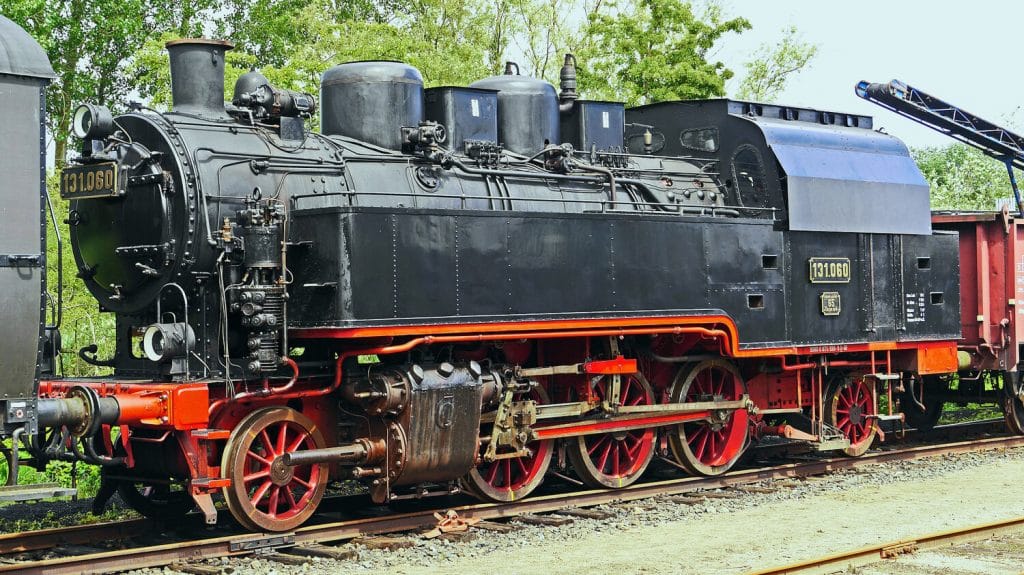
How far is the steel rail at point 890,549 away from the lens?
24.8ft

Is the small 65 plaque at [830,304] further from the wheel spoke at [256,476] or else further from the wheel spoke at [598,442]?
the wheel spoke at [256,476]

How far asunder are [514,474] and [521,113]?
3456 millimetres

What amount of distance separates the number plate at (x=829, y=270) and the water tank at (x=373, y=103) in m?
4.50

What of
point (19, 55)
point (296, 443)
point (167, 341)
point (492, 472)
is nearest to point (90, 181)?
point (167, 341)

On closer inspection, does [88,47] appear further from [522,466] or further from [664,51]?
[522,466]

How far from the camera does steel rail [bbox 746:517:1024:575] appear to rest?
24.8 feet

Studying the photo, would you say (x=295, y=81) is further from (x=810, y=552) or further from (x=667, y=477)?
(x=810, y=552)

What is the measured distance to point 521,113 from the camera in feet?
37.9

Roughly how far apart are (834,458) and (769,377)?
139 centimetres

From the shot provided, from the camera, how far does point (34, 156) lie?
7230mm

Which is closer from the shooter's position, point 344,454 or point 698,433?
point 344,454

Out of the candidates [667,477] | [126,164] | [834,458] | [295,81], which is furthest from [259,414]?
[295,81]

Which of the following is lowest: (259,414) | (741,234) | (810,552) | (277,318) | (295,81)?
(810,552)

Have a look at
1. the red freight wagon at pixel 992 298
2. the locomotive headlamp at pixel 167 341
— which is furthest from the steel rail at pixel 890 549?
the red freight wagon at pixel 992 298
